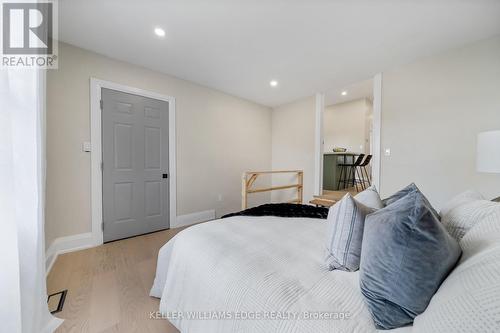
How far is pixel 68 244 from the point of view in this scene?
2.25 m

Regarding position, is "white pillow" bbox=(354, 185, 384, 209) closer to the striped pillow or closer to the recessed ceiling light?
the striped pillow

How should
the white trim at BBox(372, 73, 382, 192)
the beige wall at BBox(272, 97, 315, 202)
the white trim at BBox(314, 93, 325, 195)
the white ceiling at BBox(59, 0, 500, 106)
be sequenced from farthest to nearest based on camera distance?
→ the beige wall at BBox(272, 97, 315, 202), the white trim at BBox(314, 93, 325, 195), the white trim at BBox(372, 73, 382, 192), the white ceiling at BBox(59, 0, 500, 106)

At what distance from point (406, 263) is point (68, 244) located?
3.22 meters

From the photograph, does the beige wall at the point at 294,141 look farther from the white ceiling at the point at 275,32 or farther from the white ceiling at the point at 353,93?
the white ceiling at the point at 275,32

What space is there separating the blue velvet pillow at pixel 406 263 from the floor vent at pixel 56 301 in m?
2.09

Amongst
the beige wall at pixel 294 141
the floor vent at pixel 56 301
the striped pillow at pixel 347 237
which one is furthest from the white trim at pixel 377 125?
the floor vent at pixel 56 301

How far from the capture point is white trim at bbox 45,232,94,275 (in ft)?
6.68

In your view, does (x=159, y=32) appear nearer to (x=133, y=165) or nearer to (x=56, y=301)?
(x=133, y=165)

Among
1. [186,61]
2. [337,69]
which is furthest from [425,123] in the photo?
[186,61]

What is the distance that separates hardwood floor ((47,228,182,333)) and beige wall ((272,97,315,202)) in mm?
2978

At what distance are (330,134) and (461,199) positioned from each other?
6043 millimetres

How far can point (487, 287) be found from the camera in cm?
41

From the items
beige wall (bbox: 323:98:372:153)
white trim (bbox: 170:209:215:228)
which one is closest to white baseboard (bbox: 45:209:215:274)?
white trim (bbox: 170:209:215:228)

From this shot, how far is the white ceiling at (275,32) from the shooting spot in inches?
67.1
